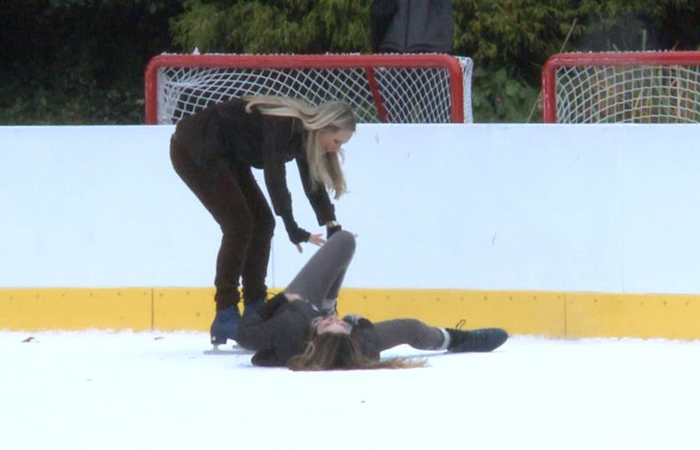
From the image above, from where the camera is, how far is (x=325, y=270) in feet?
24.6

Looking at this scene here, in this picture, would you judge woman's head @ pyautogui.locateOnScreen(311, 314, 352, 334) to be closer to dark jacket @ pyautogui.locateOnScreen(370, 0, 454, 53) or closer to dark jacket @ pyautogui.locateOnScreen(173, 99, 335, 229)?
dark jacket @ pyautogui.locateOnScreen(173, 99, 335, 229)

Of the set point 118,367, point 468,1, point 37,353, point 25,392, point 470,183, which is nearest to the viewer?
point 25,392

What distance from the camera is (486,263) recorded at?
8.49 meters

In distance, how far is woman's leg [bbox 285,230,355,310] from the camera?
7.42m

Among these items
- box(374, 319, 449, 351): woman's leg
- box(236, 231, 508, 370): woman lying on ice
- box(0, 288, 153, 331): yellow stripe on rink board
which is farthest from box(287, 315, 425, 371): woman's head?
box(0, 288, 153, 331): yellow stripe on rink board

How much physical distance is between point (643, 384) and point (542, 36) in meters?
8.11

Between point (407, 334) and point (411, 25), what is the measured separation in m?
2.66

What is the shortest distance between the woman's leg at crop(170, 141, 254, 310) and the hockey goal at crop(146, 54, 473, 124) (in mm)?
1406

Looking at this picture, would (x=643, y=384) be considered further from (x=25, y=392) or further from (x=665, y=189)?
(x=25, y=392)

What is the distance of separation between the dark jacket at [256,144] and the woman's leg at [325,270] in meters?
0.20

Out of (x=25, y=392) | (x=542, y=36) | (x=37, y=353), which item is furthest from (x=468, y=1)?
(x=25, y=392)

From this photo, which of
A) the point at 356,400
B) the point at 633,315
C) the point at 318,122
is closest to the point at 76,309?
the point at 318,122

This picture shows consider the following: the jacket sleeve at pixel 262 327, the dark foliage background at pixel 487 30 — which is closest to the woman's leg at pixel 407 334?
the jacket sleeve at pixel 262 327

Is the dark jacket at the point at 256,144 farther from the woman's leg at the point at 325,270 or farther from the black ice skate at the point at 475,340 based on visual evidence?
the black ice skate at the point at 475,340
